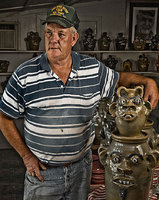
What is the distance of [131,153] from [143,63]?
13.9 feet

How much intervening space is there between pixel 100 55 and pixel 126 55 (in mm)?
542

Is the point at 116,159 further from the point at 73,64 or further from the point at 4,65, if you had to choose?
the point at 4,65

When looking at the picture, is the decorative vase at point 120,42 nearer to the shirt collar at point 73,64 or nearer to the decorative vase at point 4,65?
the decorative vase at point 4,65

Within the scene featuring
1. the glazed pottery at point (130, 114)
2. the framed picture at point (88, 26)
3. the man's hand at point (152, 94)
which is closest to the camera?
the glazed pottery at point (130, 114)

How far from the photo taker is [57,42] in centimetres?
171

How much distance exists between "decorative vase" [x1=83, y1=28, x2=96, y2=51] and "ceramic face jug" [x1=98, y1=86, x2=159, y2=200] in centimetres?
392

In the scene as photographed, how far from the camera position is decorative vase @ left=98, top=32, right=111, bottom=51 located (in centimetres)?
532

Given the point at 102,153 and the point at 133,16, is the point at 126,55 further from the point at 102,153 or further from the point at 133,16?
the point at 102,153

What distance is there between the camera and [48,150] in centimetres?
177

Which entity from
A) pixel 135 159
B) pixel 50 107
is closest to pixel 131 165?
pixel 135 159

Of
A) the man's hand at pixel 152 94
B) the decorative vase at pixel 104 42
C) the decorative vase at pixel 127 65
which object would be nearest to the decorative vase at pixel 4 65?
the decorative vase at pixel 104 42

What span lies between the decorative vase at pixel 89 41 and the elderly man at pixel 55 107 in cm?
342

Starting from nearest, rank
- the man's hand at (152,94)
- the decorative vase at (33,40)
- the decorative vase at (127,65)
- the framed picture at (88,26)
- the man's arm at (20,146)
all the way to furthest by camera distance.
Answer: the man's hand at (152,94)
the man's arm at (20,146)
the decorative vase at (33,40)
the decorative vase at (127,65)
the framed picture at (88,26)

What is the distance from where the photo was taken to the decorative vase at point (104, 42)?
209 inches
